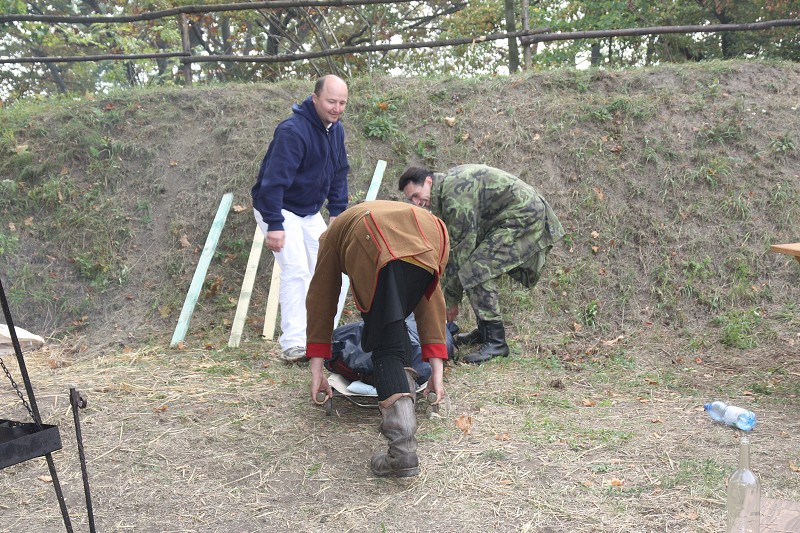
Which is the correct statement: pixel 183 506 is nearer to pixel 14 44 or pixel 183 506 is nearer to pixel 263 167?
pixel 263 167

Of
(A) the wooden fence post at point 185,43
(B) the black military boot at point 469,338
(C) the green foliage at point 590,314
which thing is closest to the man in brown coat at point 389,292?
(B) the black military boot at point 469,338

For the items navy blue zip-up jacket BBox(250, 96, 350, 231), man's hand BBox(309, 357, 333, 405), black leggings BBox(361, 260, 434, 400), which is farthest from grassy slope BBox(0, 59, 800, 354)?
black leggings BBox(361, 260, 434, 400)

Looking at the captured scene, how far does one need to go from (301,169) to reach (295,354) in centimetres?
140

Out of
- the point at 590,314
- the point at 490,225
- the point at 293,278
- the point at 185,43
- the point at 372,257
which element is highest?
the point at 185,43

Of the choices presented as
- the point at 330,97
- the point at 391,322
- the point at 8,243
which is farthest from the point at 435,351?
the point at 8,243

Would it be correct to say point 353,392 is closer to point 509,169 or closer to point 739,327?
point 739,327

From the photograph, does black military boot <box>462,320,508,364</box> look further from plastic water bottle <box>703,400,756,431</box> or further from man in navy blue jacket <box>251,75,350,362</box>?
plastic water bottle <box>703,400,756,431</box>

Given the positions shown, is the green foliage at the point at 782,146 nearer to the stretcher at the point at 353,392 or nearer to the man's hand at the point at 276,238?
the stretcher at the point at 353,392

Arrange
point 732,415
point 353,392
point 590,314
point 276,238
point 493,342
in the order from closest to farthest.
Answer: point 732,415
point 353,392
point 276,238
point 493,342
point 590,314

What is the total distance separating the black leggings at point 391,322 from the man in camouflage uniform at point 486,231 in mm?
1801

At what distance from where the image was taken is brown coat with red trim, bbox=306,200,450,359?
353 cm

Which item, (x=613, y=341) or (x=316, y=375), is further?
(x=613, y=341)

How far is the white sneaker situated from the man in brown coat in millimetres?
1694

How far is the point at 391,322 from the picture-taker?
357 centimetres
